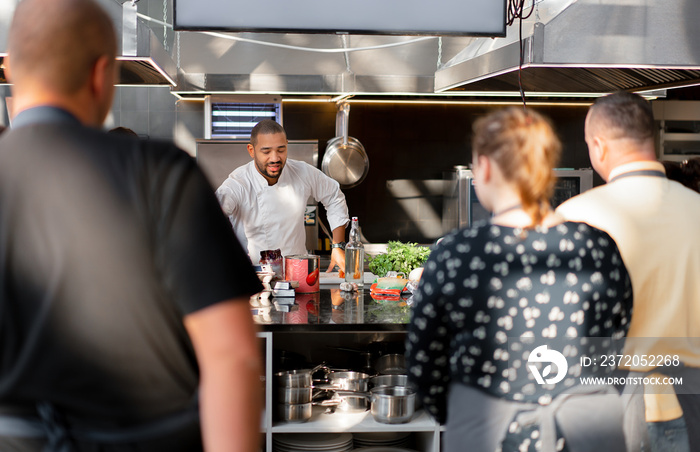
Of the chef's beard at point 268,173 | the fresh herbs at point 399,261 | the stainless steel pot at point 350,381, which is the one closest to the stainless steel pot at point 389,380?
the stainless steel pot at point 350,381

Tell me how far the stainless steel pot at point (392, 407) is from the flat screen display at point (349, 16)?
1.36m

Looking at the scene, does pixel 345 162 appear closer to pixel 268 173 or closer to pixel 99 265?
pixel 268 173

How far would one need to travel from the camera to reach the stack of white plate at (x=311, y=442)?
8.23 ft

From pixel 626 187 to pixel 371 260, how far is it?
6.26ft

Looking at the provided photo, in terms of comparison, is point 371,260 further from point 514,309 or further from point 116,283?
point 116,283

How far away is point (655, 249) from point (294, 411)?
1451 millimetres

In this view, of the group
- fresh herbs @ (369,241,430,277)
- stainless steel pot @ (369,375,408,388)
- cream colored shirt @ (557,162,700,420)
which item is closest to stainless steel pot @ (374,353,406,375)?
stainless steel pot @ (369,375,408,388)

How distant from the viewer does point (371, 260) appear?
336cm

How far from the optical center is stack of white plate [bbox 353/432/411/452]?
2.64m

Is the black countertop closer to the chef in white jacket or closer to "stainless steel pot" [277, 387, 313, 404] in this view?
"stainless steel pot" [277, 387, 313, 404]

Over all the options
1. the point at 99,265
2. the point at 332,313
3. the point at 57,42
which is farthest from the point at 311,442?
the point at 57,42

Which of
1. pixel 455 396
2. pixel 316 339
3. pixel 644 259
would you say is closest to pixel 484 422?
pixel 455 396

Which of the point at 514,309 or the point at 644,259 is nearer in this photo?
the point at 514,309

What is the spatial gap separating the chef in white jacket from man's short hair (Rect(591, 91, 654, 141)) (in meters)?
2.02
